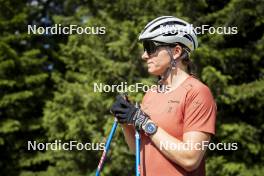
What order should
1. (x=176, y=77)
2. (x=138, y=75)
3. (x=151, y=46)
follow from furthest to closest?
(x=138, y=75) → (x=151, y=46) → (x=176, y=77)

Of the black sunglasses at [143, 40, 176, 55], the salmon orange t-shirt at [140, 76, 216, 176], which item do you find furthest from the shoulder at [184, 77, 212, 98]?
the black sunglasses at [143, 40, 176, 55]

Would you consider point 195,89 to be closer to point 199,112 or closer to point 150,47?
point 199,112

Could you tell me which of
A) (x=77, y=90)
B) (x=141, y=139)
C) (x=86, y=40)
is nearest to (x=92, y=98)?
(x=77, y=90)

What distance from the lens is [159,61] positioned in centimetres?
286

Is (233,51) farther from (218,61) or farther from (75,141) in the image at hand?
(75,141)

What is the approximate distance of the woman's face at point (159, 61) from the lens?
2832 millimetres

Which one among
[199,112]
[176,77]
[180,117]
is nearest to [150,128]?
[180,117]

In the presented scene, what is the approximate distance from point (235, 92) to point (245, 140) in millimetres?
848

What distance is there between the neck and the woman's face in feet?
0.19

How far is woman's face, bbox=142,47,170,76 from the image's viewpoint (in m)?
2.83

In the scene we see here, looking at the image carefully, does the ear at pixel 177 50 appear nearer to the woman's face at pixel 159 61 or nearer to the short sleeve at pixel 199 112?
the woman's face at pixel 159 61

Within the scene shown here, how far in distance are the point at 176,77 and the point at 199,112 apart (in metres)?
0.34

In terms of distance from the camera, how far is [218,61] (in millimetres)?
8578

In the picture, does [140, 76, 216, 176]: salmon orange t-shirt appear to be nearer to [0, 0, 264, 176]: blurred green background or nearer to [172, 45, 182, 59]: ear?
[172, 45, 182, 59]: ear
